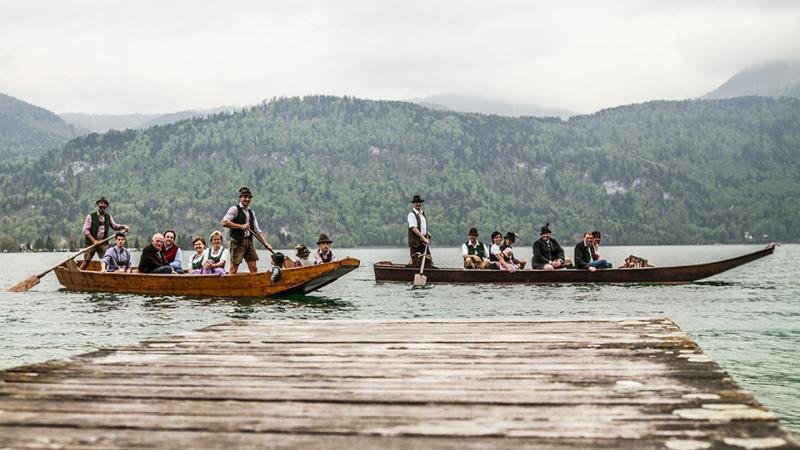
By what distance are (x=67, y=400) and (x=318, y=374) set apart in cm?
Answer: 141

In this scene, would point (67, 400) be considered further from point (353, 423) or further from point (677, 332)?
point (677, 332)

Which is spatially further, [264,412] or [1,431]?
[264,412]

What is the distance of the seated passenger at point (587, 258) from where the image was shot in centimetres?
2441

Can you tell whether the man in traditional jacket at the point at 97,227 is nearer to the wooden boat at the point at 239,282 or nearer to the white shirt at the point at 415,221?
the wooden boat at the point at 239,282

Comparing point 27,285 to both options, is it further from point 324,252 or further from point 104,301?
point 324,252

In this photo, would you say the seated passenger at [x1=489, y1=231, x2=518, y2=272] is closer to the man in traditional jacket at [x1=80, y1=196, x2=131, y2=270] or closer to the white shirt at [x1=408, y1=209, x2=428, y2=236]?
the white shirt at [x1=408, y1=209, x2=428, y2=236]

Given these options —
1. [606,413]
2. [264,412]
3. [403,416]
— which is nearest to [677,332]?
[606,413]

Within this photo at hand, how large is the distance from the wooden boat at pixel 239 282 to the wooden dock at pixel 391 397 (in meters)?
13.3

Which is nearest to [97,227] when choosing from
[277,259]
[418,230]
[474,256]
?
[277,259]

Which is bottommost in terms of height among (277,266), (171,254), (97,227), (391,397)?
(391,397)

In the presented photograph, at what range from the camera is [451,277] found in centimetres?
2566

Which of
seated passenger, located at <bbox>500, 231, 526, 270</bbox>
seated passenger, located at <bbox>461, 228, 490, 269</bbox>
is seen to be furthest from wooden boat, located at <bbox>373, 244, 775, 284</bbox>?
seated passenger, located at <bbox>500, 231, 526, 270</bbox>

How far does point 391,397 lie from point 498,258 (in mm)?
21854

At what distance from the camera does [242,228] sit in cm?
1853
